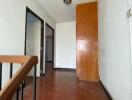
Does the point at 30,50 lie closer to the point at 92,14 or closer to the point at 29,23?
the point at 29,23

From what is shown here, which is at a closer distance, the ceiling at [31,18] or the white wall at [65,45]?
the ceiling at [31,18]

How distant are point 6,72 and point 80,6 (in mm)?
2861

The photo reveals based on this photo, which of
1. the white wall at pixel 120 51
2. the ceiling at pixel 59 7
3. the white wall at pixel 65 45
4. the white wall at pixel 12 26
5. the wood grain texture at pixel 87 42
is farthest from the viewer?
the white wall at pixel 65 45

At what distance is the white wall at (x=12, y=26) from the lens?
2191 mm

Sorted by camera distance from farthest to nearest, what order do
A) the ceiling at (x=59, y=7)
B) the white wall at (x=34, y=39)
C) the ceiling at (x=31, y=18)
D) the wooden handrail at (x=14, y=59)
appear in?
the white wall at (x=34, y=39), the ceiling at (x=31, y=18), the ceiling at (x=59, y=7), the wooden handrail at (x=14, y=59)

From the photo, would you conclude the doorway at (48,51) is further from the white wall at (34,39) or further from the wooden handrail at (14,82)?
the wooden handrail at (14,82)

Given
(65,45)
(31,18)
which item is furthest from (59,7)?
(65,45)

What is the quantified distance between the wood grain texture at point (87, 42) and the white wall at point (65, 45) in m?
1.82

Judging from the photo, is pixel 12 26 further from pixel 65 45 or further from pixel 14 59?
pixel 65 45

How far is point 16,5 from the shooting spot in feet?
8.48

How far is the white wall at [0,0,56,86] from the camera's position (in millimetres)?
2191

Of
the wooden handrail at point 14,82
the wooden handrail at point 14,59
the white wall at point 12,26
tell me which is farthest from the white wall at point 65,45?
the wooden handrail at point 14,82

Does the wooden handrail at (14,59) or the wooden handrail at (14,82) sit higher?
the wooden handrail at (14,59)

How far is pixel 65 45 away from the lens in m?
5.63
